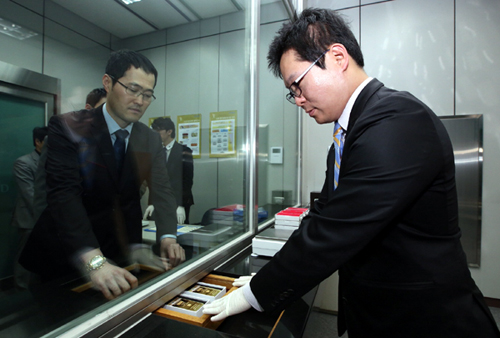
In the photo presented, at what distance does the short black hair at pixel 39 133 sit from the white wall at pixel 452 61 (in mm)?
2963

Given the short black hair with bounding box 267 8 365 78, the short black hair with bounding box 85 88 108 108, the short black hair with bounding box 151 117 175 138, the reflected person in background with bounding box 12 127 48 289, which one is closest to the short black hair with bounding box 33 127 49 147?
the reflected person in background with bounding box 12 127 48 289

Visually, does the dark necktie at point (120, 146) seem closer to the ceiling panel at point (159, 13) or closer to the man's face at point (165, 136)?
the man's face at point (165, 136)

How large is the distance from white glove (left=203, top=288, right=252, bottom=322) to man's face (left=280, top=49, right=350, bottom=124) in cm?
68

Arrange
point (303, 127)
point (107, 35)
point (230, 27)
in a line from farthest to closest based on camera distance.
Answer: point (303, 127)
point (230, 27)
point (107, 35)

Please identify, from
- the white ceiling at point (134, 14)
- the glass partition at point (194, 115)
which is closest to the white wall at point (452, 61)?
the glass partition at point (194, 115)

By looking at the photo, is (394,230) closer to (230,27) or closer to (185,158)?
(185,158)

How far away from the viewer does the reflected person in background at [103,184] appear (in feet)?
2.18

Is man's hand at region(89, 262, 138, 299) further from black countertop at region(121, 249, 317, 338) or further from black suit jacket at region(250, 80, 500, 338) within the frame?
black suit jacket at region(250, 80, 500, 338)

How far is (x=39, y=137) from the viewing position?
1.91 feet

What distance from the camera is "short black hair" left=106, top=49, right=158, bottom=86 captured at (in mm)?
742

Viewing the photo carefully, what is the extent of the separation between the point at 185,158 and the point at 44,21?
74 cm

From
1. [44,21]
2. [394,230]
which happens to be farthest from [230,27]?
[394,230]

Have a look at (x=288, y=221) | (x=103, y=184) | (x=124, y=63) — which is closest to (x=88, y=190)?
(x=103, y=184)

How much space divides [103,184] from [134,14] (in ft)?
1.71
